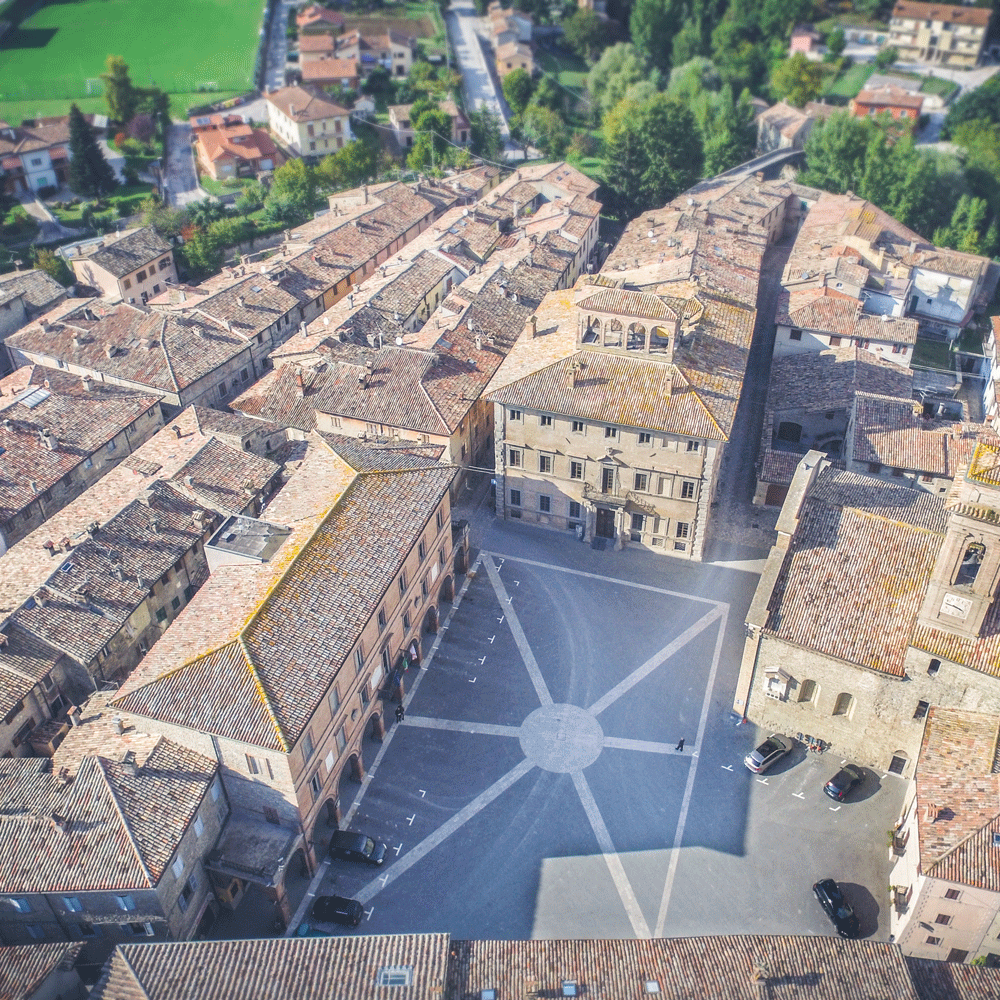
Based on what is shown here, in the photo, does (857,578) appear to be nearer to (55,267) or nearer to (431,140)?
(55,267)

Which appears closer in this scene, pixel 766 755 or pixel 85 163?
pixel 766 755

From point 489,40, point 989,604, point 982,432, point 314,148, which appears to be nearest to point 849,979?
point 989,604

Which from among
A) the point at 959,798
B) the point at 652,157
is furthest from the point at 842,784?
the point at 652,157

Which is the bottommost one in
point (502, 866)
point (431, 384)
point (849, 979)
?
point (502, 866)

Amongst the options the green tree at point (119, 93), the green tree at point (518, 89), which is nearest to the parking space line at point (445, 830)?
the green tree at point (518, 89)

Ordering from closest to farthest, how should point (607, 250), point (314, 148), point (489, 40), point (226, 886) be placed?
point (226, 886), point (607, 250), point (314, 148), point (489, 40)

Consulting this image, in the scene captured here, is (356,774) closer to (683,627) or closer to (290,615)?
(290,615)

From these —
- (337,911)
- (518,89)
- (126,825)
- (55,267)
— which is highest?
(518,89)
